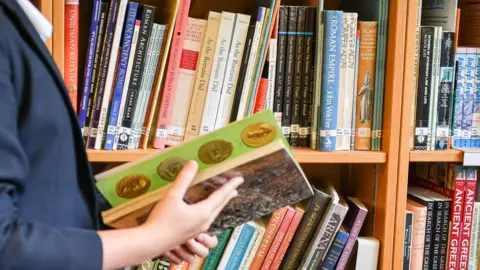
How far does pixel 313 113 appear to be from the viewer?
1.27 meters

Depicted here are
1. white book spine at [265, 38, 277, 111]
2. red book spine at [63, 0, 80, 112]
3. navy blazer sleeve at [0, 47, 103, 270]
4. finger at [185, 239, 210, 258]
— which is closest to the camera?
navy blazer sleeve at [0, 47, 103, 270]

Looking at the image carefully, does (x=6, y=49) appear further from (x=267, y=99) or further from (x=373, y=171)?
(x=373, y=171)

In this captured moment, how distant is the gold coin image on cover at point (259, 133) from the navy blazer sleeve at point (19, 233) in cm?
26

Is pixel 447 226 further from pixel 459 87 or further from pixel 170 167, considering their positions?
pixel 170 167

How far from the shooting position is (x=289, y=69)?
1.26 meters

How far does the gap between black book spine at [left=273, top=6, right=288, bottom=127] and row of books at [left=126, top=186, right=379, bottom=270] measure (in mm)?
198

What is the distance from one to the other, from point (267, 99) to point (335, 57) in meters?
0.16

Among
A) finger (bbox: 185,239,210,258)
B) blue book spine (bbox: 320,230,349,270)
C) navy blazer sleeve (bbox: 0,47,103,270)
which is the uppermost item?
navy blazer sleeve (bbox: 0,47,103,270)

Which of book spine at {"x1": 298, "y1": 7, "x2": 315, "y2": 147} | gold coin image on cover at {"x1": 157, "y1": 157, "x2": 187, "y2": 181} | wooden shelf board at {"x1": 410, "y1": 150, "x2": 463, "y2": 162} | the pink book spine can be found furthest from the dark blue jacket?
wooden shelf board at {"x1": 410, "y1": 150, "x2": 463, "y2": 162}

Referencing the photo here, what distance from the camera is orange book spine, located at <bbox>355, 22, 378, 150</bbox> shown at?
1.26 metres

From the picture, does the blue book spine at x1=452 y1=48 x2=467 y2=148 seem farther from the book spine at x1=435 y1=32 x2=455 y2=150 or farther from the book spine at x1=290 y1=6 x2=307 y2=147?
the book spine at x1=290 y1=6 x2=307 y2=147

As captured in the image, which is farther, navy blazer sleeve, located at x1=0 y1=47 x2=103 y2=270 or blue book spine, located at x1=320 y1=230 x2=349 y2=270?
blue book spine, located at x1=320 y1=230 x2=349 y2=270

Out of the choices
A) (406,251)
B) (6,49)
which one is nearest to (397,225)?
(406,251)

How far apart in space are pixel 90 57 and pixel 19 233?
51 centimetres
